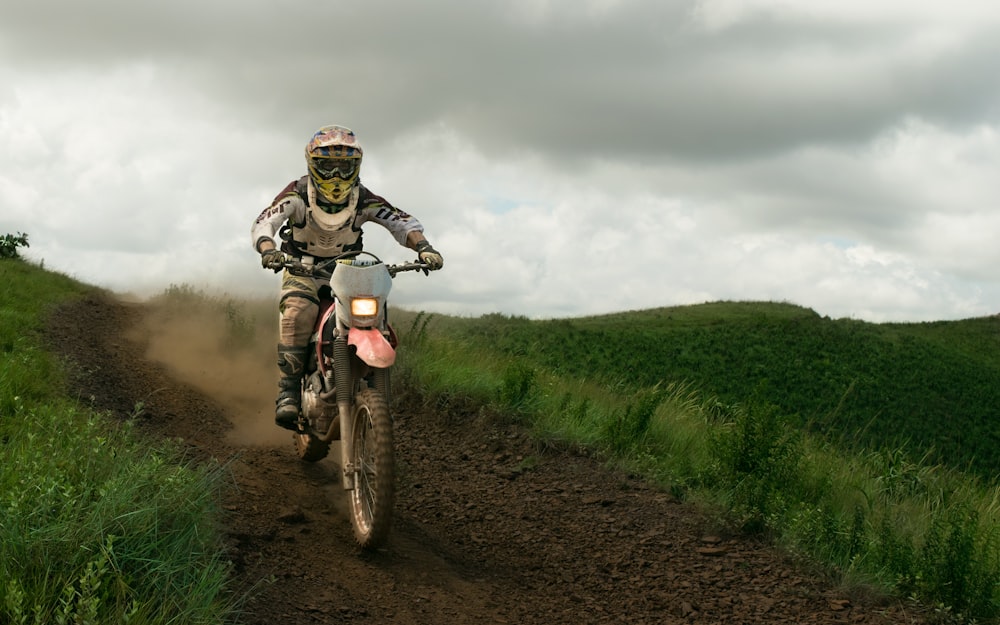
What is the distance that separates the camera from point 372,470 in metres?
6.12

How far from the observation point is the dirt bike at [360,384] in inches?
230

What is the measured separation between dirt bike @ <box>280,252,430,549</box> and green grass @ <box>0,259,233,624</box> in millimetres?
1011

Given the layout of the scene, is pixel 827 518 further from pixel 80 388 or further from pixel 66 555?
pixel 80 388

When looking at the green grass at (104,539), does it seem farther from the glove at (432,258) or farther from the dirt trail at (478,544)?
the glove at (432,258)

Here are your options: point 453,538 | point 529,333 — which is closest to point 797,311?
point 529,333

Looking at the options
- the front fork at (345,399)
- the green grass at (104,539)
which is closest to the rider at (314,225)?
the front fork at (345,399)

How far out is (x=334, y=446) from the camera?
9336 mm

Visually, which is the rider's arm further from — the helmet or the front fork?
the front fork

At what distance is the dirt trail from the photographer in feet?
18.3

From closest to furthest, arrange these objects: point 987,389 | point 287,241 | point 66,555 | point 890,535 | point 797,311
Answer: point 66,555 < point 890,535 < point 287,241 < point 987,389 < point 797,311

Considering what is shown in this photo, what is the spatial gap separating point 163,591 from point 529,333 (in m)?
23.9

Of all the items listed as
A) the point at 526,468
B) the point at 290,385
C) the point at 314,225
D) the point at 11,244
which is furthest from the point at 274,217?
the point at 11,244

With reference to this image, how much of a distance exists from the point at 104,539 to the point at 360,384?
8.64ft

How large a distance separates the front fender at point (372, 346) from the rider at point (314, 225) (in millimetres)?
1076
